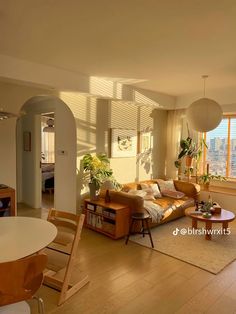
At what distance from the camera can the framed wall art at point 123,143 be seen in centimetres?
530

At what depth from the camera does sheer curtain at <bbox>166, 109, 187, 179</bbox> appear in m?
6.45

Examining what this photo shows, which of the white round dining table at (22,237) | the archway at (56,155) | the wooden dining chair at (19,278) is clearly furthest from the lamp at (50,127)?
the wooden dining chair at (19,278)

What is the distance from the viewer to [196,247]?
386 cm

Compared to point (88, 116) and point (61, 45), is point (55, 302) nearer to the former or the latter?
point (61, 45)

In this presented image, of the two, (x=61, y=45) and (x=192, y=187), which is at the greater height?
(x=61, y=45)

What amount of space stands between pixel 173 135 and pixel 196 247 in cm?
326

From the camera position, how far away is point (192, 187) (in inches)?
220

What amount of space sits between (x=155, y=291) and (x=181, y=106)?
460 cm

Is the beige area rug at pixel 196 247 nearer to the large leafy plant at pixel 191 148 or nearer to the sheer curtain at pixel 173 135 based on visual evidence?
the large leafy plant at pixel 191 148

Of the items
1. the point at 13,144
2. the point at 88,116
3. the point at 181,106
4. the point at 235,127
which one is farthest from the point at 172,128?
the point at 13,144

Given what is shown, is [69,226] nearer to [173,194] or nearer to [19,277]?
[19,277]

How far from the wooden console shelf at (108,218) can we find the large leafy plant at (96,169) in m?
0.40

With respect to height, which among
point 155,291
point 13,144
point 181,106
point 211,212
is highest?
point 181,106

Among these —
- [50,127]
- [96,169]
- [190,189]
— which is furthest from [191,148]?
[50,127]
